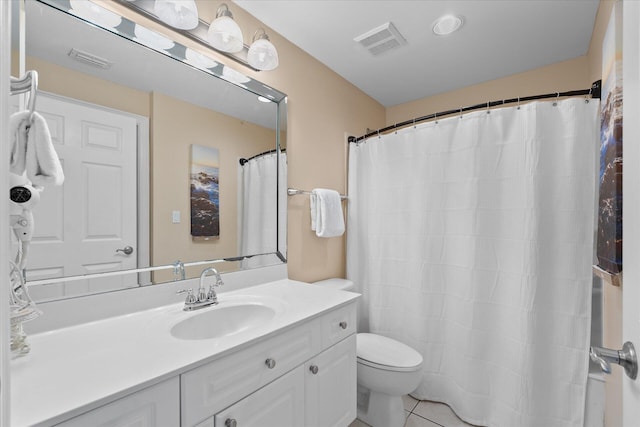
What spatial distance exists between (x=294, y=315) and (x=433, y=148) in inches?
55.2

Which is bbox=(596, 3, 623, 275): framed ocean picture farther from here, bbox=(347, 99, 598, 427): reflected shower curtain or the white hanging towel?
the white hanging towel

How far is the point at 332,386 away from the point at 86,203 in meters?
1.25

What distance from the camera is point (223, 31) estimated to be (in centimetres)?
141

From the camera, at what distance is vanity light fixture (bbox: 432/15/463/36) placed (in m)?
1.71

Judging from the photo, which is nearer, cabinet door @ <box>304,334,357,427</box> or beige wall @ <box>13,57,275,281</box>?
beige wall @ <box>13,57,275,281</box>

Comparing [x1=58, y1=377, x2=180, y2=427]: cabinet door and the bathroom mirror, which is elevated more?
the bathroom mirror

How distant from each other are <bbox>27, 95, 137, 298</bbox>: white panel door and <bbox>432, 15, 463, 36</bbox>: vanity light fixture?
69.1 inches

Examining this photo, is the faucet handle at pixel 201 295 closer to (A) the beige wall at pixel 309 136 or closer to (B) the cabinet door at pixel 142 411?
(B) the cabinet door at pixel 142 411

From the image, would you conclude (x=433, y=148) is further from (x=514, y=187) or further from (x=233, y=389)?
(x=233, y=389)

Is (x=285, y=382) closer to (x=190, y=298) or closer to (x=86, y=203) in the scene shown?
(x=190, y=298)

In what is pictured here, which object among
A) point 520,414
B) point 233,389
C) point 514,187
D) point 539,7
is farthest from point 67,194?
point 539,7

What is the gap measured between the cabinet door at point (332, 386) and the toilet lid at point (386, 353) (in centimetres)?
23
